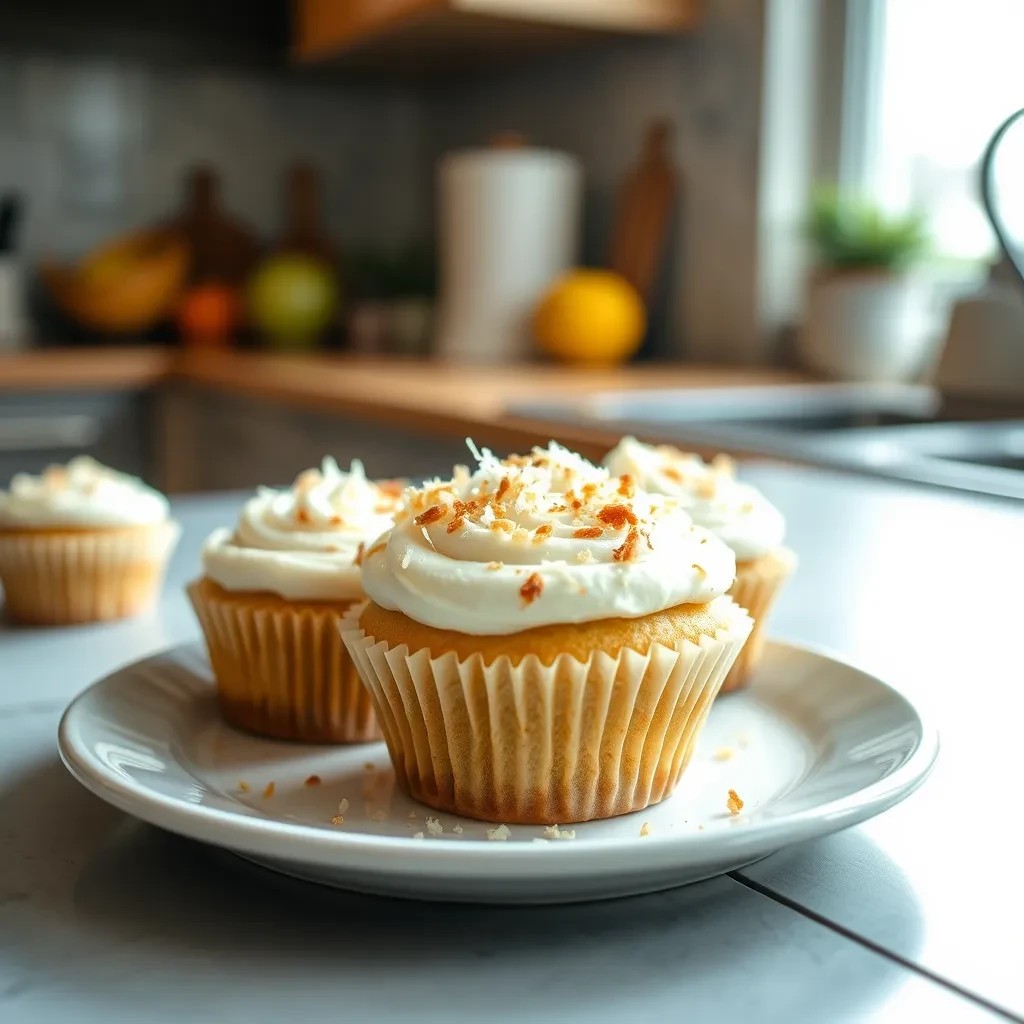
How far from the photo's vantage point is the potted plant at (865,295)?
8.25ft

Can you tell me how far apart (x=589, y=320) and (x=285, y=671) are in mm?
2093

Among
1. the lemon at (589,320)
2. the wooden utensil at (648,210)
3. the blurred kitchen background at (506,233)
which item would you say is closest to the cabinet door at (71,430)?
the blurred kitchen background at (506,233)

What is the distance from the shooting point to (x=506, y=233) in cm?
300

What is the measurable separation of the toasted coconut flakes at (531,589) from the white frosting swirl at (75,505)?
1.84 feet

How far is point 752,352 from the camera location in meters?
2.81


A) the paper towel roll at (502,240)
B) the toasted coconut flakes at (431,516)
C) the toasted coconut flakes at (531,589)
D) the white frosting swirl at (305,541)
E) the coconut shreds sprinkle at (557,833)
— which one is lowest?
the coconut shreds sprinkle at (557,833)

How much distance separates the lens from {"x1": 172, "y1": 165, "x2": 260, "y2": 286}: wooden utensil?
3826mm

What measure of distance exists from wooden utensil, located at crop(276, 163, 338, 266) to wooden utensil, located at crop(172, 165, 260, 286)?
14cm

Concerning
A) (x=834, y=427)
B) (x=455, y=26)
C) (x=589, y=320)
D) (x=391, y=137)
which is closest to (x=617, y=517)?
(x=834, y=427)

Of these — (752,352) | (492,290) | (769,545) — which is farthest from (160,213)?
(769,545)

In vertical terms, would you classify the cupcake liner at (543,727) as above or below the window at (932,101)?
below

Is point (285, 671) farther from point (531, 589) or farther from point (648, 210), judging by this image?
point (648, 210)

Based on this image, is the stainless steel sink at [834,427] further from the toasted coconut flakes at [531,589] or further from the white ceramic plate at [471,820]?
the toasted coconut flakes at [531,589]

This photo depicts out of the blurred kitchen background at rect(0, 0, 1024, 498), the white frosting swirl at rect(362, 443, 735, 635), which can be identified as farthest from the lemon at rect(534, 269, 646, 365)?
the white frosting swirl at rect(362, 443, 735, 635)
